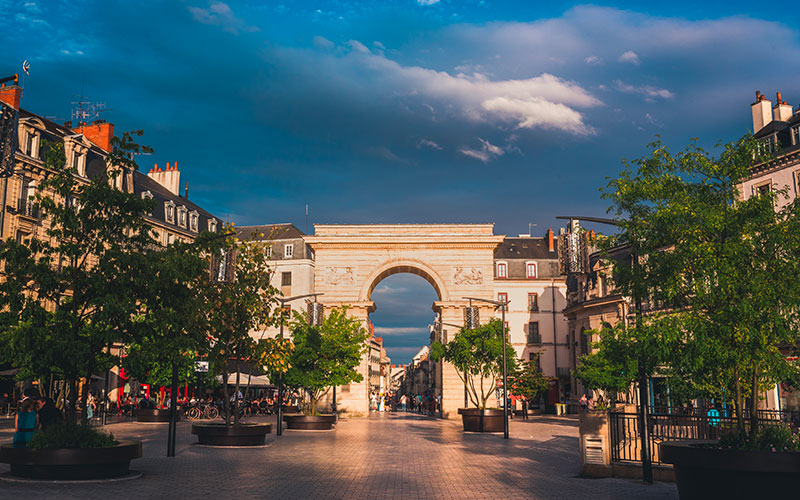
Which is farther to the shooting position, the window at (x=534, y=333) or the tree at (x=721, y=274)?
the window at (x=534, y=333)

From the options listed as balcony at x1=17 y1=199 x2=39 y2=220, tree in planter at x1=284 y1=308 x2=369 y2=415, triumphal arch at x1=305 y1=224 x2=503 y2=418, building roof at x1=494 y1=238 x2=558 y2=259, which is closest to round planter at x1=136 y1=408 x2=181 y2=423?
tree in planter at x1=284 y1=308 x2=369 y2=415

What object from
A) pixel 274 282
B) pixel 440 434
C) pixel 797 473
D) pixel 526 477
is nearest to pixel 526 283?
pixel 274 282

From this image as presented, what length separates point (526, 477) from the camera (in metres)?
16.6

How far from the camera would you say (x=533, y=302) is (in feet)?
251

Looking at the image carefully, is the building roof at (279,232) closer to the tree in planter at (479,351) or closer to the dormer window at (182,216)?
the dormer window at (182,216)

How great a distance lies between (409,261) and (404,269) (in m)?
1.35

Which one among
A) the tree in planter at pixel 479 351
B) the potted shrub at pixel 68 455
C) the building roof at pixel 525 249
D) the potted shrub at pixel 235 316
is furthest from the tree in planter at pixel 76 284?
the building roof at pixel 525 249

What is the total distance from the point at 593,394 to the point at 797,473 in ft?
163

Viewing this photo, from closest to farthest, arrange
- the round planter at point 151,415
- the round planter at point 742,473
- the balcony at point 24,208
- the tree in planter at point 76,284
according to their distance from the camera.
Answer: the round planter at point 742,473
the tree in planter at point 76,284
the round planter at point 151,415
the balcony at point 24,208

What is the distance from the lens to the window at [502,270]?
255ft

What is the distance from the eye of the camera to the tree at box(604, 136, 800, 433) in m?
12.5

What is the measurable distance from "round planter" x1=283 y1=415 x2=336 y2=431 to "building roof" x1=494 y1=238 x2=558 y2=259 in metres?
46.4

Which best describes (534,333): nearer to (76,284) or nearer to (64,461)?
(76,284)

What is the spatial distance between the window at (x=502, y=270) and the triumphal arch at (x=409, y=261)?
21250 millimetres
